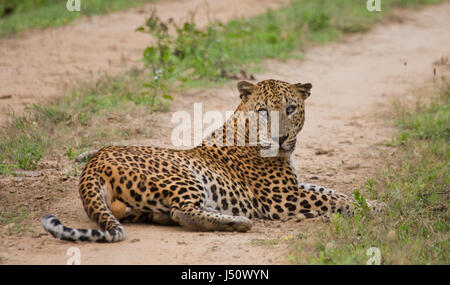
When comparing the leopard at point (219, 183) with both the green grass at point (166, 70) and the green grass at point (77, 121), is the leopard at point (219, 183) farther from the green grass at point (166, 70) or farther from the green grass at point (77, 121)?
the green grass at point (166, 70)

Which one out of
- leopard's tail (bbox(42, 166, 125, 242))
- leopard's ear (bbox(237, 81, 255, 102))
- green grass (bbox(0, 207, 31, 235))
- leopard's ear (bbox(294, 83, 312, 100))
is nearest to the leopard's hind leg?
leopard's tail (bbox(42, 166, 125, 242))

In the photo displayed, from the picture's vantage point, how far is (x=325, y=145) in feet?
31.4

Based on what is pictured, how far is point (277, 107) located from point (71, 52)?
755cm

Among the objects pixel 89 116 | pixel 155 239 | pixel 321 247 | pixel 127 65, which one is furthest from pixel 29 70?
pixel 321 247

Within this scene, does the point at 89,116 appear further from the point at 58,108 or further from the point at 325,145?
the point at 325,145

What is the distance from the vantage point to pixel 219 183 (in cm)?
669

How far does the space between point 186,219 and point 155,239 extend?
1.18 ft

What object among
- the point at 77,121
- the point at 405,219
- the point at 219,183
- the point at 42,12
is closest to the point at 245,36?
the point at 42,12

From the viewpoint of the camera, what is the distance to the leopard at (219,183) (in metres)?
6.03

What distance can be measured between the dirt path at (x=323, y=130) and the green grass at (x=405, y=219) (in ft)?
1.08

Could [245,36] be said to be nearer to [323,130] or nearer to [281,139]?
[323,130]

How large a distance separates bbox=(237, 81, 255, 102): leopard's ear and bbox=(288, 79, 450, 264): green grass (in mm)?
1650

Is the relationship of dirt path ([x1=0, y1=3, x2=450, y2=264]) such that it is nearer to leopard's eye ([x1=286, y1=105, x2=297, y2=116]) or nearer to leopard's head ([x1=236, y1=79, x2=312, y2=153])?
leopard's head ([x1=236, y1=79, x2=312, y2=153])

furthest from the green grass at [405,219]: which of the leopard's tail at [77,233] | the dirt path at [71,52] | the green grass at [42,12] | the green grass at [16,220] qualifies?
the green grass at [42,12]
